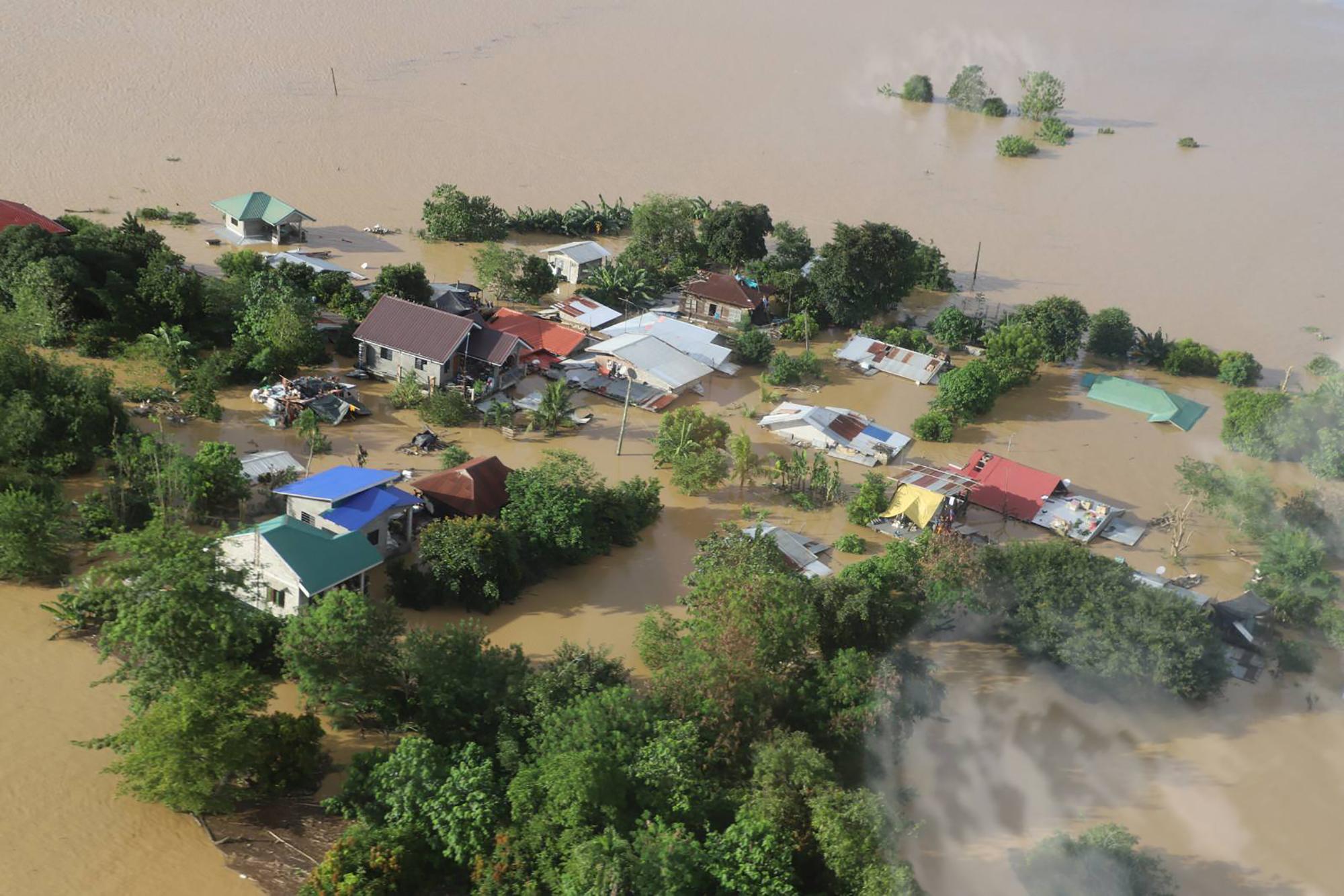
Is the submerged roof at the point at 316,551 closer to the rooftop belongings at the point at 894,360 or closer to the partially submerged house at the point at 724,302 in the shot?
the partially submerged house at the point at 724,302

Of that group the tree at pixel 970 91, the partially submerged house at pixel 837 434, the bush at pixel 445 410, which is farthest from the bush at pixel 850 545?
the tree at pixel 970 91

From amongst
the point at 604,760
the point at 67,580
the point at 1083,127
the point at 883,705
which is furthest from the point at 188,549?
the point at 1083,127

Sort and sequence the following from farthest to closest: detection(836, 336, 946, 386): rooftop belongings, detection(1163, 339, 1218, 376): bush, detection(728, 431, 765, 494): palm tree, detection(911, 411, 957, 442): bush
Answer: detection(1163, 339, 1218, 376): bush → detection(836, 336, 946, 386): rooftop belongings → detection(911, 411, 957, 442): bush → detection(728, 431, 765, 494): palm tree

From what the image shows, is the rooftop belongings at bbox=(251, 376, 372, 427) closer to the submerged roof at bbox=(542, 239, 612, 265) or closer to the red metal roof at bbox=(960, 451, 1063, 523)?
the submerged roof at bbox=(542, 239, 612, 265)

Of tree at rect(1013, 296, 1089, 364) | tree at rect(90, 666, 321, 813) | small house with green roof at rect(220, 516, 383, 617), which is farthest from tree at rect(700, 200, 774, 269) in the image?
tree at rect(90, 666, 321, 813)

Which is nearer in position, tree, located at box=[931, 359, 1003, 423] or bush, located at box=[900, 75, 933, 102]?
tree, located at box=[931, 359, 1003, 423]
